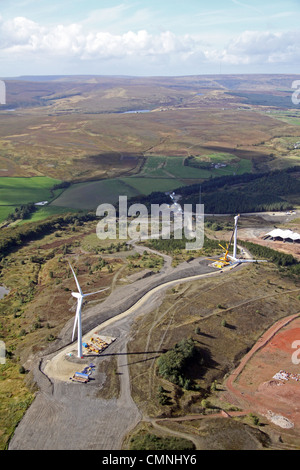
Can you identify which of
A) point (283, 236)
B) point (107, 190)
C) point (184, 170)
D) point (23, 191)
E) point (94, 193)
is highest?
point (184, 170)

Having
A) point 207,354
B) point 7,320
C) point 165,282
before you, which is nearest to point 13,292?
point 7,320

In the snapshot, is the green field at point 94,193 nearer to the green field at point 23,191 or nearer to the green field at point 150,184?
the green field at point 150,184

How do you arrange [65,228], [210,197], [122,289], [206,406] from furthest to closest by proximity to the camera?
[210,197] < [65,228] < [122,289] < [206,406]

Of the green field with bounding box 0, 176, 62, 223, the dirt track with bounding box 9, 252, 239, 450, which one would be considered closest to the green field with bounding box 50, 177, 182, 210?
the green field with bounding box 0, 176, 62, 223

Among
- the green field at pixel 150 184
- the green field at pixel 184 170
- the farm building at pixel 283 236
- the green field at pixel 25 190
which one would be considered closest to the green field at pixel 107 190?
the green field at pixel 150 184

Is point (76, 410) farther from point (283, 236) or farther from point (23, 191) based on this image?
point (23, 191)

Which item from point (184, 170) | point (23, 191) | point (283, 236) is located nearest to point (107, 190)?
point (23, 191)
